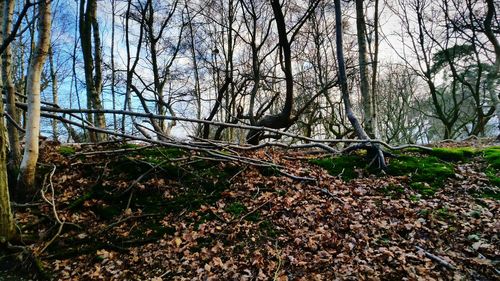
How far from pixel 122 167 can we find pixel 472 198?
18.3 feet

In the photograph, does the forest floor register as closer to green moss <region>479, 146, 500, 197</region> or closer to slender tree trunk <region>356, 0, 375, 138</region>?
green moss <region>479, 146, 500, 197</region>

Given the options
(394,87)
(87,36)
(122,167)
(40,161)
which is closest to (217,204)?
(122,167)

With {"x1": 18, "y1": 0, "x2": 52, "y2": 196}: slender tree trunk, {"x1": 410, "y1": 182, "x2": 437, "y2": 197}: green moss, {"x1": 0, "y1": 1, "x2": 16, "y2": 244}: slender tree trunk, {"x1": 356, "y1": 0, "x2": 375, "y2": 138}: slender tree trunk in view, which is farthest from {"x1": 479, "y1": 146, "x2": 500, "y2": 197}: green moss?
{"x1": 18, "y1": 0, "x2": 52, "y2": 196}: slender tree trunk

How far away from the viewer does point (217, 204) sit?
4406mm

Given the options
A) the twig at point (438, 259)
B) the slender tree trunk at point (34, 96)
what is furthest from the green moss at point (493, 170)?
the slender tree trunk at point (34, 96)

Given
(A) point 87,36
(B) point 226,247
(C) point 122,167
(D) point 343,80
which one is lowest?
(B) point 226,247

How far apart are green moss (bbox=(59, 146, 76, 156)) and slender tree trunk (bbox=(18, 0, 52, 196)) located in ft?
4.25

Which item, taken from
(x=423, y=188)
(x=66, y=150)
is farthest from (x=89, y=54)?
(x=423, y=188)

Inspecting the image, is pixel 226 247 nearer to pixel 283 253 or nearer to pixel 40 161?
pixel 283 253

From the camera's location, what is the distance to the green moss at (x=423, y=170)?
4816 mm

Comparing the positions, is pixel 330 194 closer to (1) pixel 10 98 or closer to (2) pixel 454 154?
(2) pixel 454 154

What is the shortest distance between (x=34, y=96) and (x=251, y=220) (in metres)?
3.43

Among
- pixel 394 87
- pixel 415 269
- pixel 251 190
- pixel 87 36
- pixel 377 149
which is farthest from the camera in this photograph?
pixel 394 87

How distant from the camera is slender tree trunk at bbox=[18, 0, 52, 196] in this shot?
152 inches
